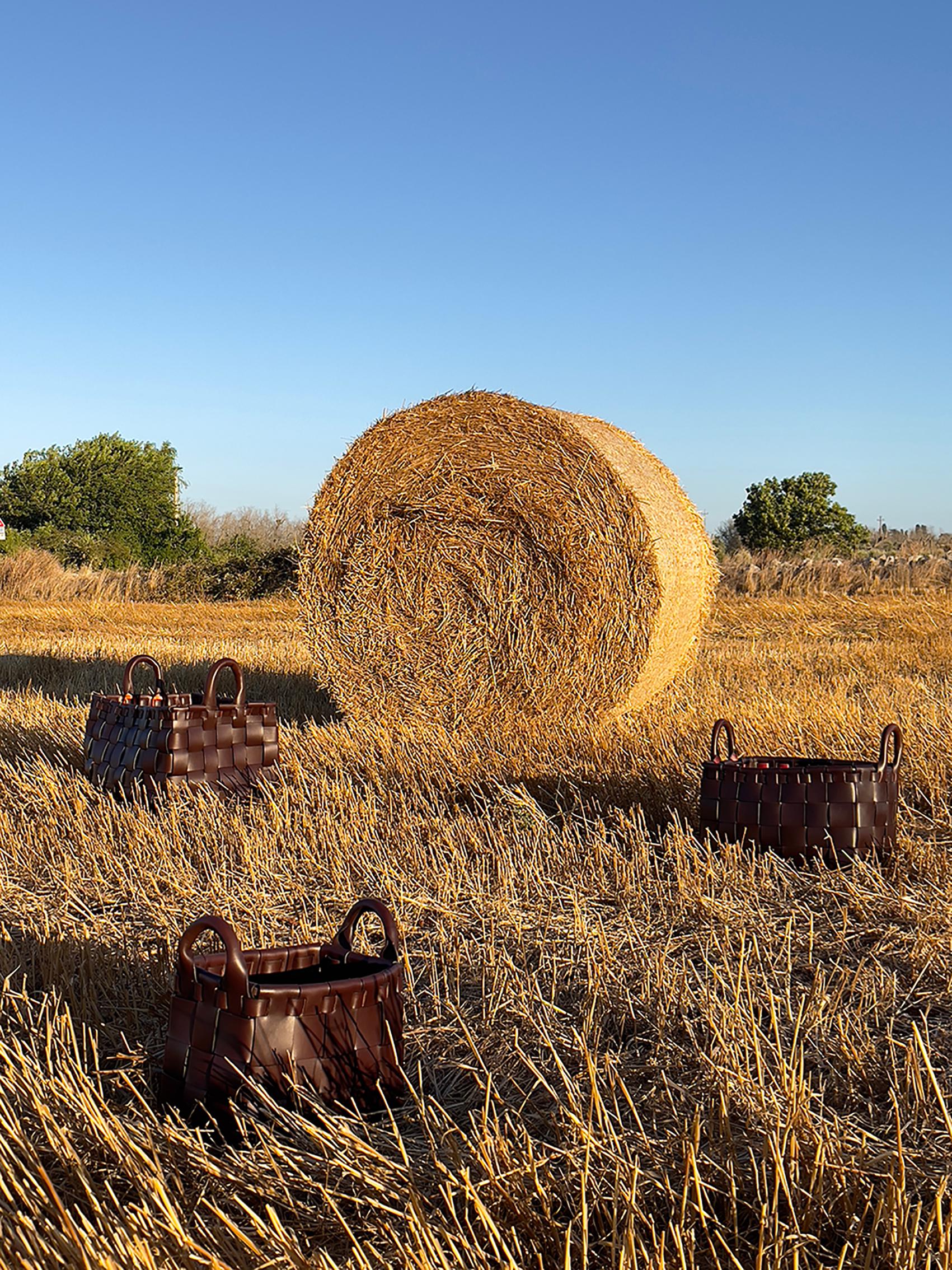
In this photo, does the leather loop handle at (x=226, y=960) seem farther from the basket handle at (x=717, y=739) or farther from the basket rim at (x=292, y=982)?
the basket handle at (x=717, y=739)

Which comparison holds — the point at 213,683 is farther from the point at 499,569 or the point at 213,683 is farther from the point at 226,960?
the point at 226,960

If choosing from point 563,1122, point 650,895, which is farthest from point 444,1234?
point 650,895

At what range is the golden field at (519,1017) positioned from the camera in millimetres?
2027

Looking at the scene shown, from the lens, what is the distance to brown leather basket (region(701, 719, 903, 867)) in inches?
167

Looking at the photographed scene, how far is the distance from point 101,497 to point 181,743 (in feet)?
98.8

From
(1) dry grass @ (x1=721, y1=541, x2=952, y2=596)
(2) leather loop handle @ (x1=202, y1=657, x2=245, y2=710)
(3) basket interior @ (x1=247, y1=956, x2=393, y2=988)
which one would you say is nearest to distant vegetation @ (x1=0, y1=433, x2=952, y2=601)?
(1) dry grass @ (x1=721, y1=541, x2=952, y2=596)

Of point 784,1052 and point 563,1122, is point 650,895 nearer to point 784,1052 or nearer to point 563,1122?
point 784,1052

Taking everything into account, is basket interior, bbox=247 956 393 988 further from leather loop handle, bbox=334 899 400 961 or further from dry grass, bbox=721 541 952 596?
dry grass, bbox=721 541 952 596

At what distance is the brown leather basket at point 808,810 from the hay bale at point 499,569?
256 centimetres

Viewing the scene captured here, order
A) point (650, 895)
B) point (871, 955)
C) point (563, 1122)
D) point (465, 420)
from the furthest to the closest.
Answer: point (465, 420)
point (650, 895)
point (871, 955)
point (563, 1122)

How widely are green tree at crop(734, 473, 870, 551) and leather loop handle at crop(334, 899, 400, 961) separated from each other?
21935 mm

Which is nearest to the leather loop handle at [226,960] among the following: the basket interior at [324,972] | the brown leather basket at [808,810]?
the basket interior at [324,972]

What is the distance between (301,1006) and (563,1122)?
0.55 m

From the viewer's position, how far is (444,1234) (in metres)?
1.88
